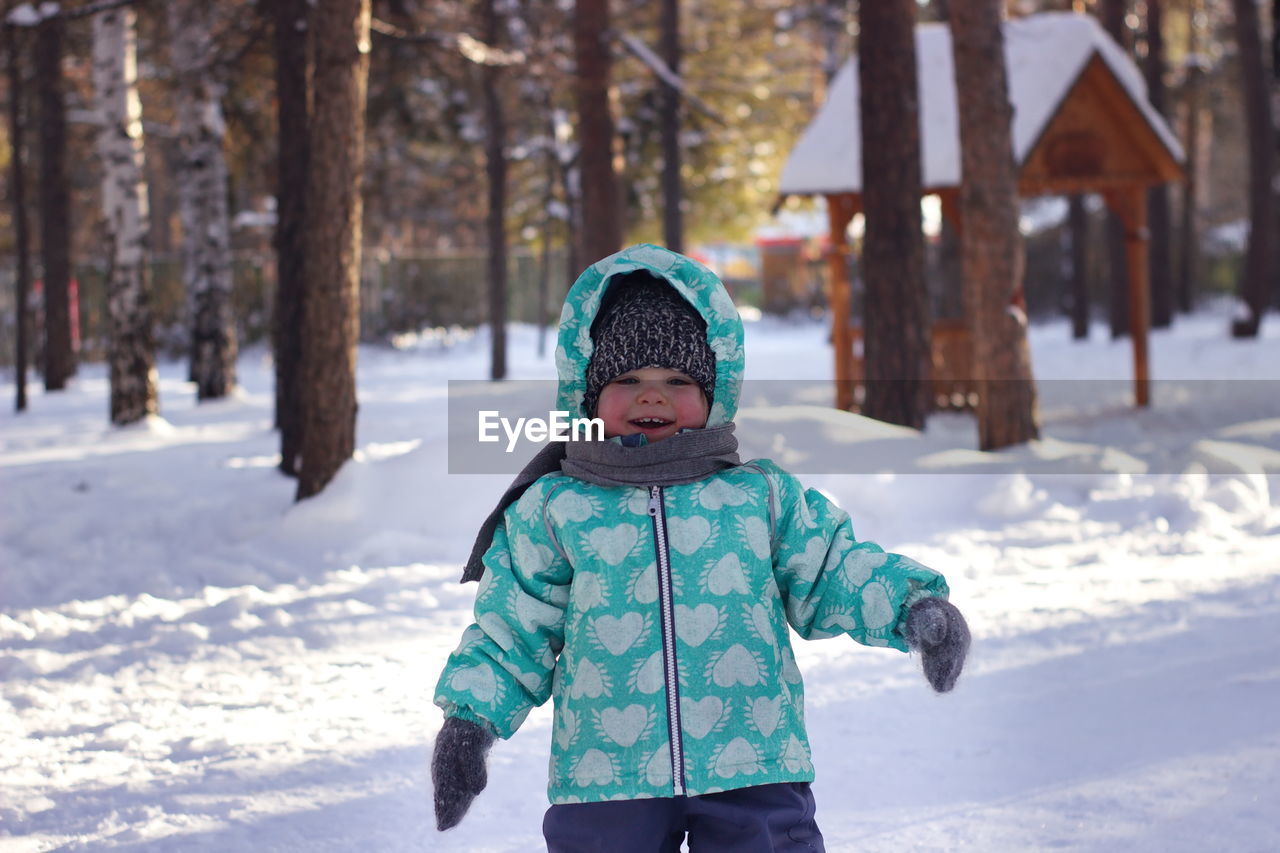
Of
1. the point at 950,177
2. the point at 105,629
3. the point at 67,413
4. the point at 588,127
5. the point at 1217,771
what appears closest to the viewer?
the point at 1217,771

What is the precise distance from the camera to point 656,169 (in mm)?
30234

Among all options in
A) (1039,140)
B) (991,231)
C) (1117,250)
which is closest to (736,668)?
(991,231)

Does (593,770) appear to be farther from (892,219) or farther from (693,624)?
(892,219)

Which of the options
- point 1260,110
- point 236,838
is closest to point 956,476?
point 236,838

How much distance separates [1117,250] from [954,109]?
9996 millimetres

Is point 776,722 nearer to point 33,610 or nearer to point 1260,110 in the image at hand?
point 33,610

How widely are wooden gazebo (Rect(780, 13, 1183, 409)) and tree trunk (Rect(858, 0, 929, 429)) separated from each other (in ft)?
6.67

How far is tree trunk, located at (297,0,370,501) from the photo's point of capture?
8180 millimetres

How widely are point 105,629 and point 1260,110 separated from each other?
64.6ft

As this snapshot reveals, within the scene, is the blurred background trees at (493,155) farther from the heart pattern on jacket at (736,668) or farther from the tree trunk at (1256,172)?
the heart pattern on jacket at (736,668)

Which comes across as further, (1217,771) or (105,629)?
(105,629)

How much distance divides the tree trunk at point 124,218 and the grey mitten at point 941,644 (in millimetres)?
13371

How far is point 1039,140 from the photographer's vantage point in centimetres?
1279

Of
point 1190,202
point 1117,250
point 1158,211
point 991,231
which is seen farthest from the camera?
point 1190,202
